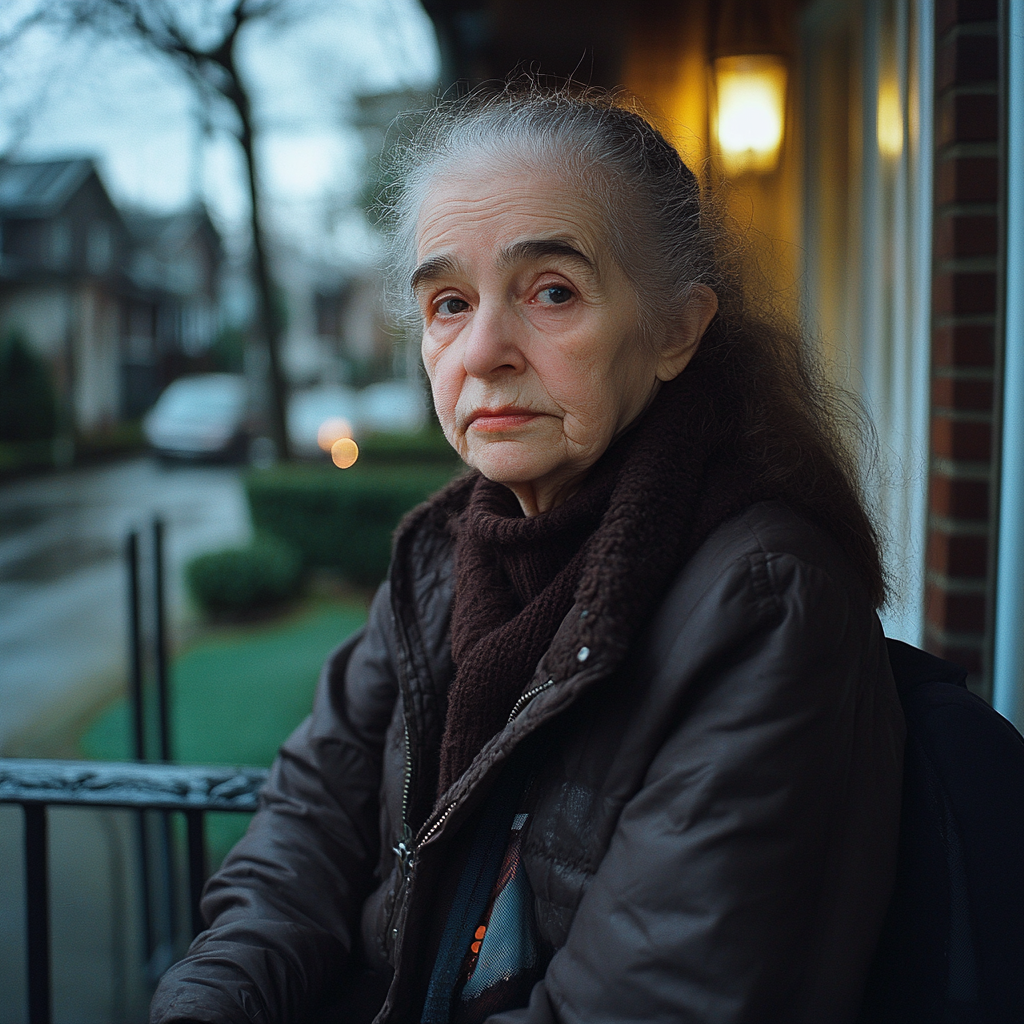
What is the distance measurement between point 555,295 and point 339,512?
714 centimetres

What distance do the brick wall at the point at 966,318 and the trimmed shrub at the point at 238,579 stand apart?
634 cm

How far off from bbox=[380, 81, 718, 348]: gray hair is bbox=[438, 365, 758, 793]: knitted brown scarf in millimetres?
169

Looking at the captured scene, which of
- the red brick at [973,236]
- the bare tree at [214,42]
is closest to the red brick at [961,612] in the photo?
the red brick at [973,236]

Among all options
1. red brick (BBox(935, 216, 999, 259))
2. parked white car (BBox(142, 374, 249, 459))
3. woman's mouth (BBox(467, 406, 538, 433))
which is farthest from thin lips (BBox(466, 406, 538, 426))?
parked white car (BBox(142, 374, 249, 459))

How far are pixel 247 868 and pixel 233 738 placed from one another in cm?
379

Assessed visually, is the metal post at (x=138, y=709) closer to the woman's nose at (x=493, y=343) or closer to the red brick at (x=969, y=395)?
the woman's nose at (x=493, y=343)

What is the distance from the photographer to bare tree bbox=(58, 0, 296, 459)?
5934mm

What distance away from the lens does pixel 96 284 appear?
25.1 ft

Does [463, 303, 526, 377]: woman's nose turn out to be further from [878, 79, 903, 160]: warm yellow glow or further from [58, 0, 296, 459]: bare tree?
[58, 0, 296, 459]: bare tree

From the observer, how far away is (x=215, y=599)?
24.7 ft

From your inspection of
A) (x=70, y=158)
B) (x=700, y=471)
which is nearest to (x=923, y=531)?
(x=700, y=471)

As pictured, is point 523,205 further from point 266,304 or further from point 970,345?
point 266,304

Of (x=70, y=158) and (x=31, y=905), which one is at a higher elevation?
(x=70, y=158)

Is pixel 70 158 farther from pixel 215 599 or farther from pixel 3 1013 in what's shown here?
pixel 3 1013
